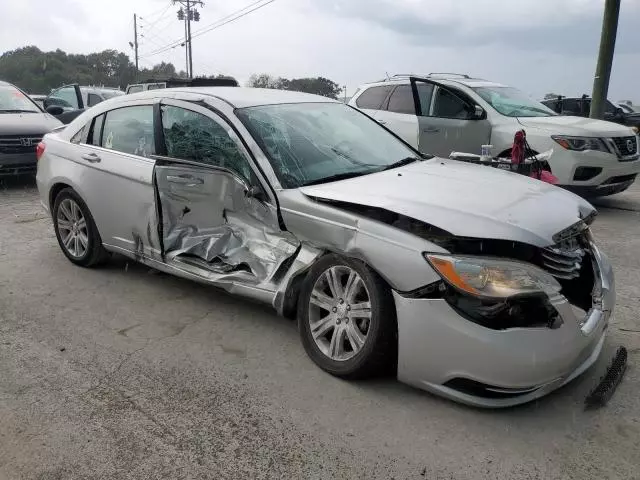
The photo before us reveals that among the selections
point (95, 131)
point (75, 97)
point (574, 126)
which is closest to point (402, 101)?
point (574, 126)

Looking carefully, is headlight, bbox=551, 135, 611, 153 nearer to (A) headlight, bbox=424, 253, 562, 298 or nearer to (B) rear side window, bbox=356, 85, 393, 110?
(B) rear side window, bbox=356, 85, 393, 110

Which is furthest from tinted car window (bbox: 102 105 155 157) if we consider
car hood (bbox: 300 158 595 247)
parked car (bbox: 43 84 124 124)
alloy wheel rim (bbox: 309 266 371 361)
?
parked car (bbox: 43 84 124 124)

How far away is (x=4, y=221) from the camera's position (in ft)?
22.3

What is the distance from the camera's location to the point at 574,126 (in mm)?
7207

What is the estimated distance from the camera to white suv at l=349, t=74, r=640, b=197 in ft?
23.1

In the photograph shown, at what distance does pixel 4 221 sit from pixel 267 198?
483cm

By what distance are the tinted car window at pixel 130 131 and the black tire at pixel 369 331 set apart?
1830 mm

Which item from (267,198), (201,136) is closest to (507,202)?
(267,198)

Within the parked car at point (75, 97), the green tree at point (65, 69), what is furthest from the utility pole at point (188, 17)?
the parked car at point (75, 97)

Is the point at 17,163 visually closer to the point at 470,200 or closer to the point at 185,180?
the point at 185,180

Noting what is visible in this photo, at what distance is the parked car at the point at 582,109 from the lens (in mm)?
14047

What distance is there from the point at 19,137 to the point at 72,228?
4.50 meters

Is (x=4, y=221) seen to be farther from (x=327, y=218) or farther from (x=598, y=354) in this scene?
(x=598, y=354)

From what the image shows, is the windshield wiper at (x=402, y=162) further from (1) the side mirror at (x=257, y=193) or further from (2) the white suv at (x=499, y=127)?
(2) the white suv at (x=499, y=127)
